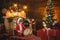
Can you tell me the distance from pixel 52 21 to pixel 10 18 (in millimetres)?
1880

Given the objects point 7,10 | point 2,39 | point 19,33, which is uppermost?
point 7,10

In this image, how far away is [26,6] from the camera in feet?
26.9

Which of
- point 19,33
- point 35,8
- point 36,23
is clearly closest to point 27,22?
point 19,33

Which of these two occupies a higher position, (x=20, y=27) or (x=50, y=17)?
(x=50, y=17)

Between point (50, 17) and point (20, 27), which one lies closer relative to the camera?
point (20, 27)

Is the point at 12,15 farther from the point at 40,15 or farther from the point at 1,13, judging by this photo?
the point at 40,15

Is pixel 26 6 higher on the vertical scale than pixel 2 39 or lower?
higher

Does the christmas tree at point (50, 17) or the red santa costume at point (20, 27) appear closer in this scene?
the red santa costume at point (20, 27)

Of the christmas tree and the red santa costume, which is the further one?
the christmas tree

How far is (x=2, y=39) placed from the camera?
6.37 meters

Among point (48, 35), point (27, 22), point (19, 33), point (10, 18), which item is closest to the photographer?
point (19, 33)

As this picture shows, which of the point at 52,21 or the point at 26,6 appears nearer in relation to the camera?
the point at 52,21

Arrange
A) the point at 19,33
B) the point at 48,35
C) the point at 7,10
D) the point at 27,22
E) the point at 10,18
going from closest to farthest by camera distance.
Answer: the point at 19,33, the point at 48,35, the point at 27,22, the point at 10,18, the point at 7,10

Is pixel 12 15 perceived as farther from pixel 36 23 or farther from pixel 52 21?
pixel 52 21
